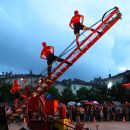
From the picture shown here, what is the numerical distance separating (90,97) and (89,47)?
7366 centimetres

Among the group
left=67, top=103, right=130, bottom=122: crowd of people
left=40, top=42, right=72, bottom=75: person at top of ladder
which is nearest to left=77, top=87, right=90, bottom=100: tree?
left=67, top=103, right=130, bottom=122: crowd of people

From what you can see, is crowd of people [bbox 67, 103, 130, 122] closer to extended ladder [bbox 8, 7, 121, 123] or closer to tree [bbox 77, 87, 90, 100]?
extended ladder [bbox 8, 7, 121, 123]

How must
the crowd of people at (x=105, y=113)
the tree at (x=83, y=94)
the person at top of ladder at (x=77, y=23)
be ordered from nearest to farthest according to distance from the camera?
the person at top of ladder at (x=77, y=23) < the crowd of people at (x=105, y=113) < the tree at (x=83, y=94)

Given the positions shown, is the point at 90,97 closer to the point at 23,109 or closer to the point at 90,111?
the point at 90,111

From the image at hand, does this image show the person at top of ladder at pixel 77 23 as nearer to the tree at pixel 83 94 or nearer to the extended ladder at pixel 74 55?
the extended ladder at pixel 74 55

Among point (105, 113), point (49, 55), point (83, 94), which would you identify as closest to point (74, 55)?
point (49, 55)

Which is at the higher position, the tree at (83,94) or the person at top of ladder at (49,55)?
the tree at (83,94)

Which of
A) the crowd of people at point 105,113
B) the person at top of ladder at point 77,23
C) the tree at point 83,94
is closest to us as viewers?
the person at top of ladder at point 77,23

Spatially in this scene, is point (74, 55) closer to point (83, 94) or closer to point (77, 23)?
point (77, 23)

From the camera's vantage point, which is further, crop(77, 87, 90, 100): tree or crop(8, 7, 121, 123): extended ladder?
crop(77, 87, 90, 100): tree

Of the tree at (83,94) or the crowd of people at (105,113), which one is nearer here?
the crowd of people at (105,113)

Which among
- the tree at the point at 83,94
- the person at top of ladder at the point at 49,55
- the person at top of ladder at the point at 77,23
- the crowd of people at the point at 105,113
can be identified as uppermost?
the tree at the point at 83,94

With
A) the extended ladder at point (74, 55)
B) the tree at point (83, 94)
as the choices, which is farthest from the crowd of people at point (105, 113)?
the tree at point (83, 94)

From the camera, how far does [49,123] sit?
52.8 feet
